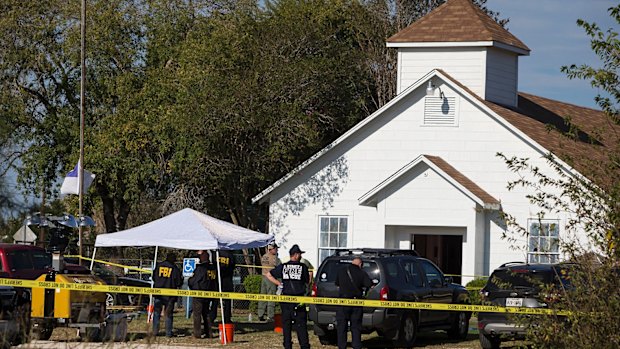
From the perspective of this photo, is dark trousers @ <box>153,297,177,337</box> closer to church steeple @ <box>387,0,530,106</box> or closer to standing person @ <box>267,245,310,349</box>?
standing person @ <box>267,245,310,349</box>

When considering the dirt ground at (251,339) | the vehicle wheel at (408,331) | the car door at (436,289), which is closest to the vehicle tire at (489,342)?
the dirt ground at (251,339)

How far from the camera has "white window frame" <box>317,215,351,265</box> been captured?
32.2 metres

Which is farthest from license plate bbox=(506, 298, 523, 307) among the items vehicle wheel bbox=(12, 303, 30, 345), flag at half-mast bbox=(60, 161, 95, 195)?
flag at half-mast bbox=(60, 161, 95, 195)

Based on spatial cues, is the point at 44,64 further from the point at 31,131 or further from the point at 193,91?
the point at 193,91

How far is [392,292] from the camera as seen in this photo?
19781 millimetres

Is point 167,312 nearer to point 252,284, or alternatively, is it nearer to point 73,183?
point 252,284

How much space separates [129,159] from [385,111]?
31.5ft

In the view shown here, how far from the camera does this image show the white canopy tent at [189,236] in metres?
22.5

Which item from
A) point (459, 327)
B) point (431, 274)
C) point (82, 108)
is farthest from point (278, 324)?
point (82, 108)

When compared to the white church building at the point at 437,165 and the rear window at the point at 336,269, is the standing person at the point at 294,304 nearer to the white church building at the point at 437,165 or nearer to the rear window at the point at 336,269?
the rear window at the point at 336,269

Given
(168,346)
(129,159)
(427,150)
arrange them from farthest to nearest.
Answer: (129,159) → (427,150) → (168,346)

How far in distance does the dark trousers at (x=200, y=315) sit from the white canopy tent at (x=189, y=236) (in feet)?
1.49

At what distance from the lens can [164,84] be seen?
3562 cm

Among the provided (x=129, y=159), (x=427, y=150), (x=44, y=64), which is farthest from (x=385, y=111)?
(x=44, y=64)
